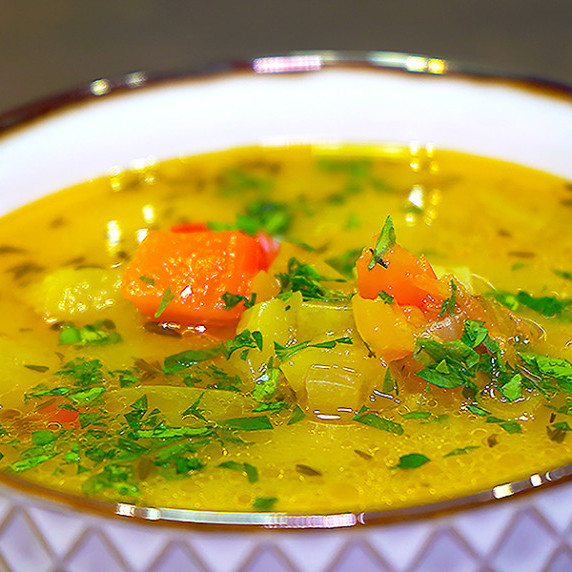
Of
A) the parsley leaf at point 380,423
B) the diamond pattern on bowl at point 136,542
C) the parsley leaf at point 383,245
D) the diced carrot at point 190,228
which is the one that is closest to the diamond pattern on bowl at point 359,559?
the diamond pattern on bowl at point 136,542

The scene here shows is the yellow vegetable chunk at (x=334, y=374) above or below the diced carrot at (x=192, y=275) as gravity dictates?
below

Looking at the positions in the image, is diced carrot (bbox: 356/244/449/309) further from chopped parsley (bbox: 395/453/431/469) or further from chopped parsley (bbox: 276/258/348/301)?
chopped parsley (bbox: 395/453/431/469)

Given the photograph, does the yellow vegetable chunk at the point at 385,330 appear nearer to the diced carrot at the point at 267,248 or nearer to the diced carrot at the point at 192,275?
the diced carrot at the point at 192,275

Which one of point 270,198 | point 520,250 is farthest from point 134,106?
point 520,250

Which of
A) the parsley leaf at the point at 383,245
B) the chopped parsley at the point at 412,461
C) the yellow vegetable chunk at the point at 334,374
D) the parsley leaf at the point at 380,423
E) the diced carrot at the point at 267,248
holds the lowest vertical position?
the chopped parsley at the point at 412,461

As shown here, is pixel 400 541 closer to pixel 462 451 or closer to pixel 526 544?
pixel 526 544

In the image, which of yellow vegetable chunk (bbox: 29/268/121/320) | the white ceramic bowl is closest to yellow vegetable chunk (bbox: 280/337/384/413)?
yellow vegetable chunk (bbox: 29/268/121/320)

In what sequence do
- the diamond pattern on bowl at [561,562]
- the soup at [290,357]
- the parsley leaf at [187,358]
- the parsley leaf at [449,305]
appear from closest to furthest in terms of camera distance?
the diamond pattern on bowl at [561,562] < the soup at [290,357] < the parsley leaf at [449,305] < the parsley leaf at [187,358]
